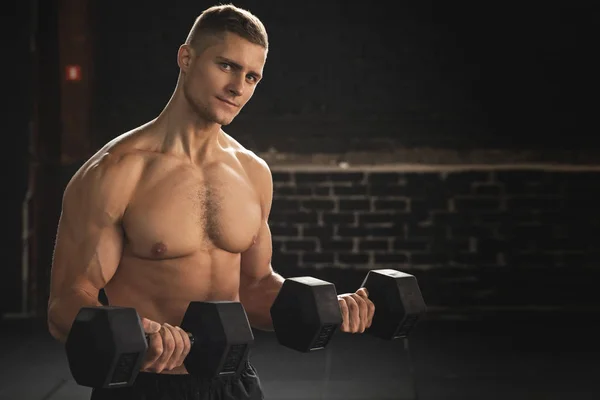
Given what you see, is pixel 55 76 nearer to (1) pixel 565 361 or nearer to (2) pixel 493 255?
(2) pixel 493 255

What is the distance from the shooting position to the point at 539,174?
6.11m

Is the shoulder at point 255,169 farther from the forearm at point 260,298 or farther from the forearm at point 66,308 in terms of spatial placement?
the forearm at point 66,308

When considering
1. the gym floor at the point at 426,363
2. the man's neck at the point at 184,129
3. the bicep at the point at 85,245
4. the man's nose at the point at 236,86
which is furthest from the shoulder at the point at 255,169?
the gym floor at the point at 426,363

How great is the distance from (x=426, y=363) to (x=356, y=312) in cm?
313

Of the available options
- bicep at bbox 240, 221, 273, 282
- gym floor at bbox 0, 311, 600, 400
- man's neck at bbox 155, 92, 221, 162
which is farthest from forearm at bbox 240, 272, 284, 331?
gym floor at bbox 0, 311, 600, 400

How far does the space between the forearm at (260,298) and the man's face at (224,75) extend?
0.41 m

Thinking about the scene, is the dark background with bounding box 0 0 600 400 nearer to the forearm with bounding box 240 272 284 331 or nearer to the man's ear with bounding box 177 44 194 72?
the forearm with bounding box 240 272 284 331

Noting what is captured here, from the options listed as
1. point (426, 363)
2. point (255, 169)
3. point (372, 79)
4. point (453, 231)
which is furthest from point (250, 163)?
point (453, 231)

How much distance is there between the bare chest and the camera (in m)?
1.85

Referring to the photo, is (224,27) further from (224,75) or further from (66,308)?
(66,308)

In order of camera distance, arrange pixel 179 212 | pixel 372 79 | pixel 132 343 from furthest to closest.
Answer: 1. pixel 372 79
2. pixel 179 212
3. pixel 132 343

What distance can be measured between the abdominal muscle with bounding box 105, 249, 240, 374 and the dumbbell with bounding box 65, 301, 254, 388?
19 centimetres

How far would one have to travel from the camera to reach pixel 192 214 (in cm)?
192

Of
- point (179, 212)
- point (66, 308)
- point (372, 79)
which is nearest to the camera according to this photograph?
point (66, 308)
